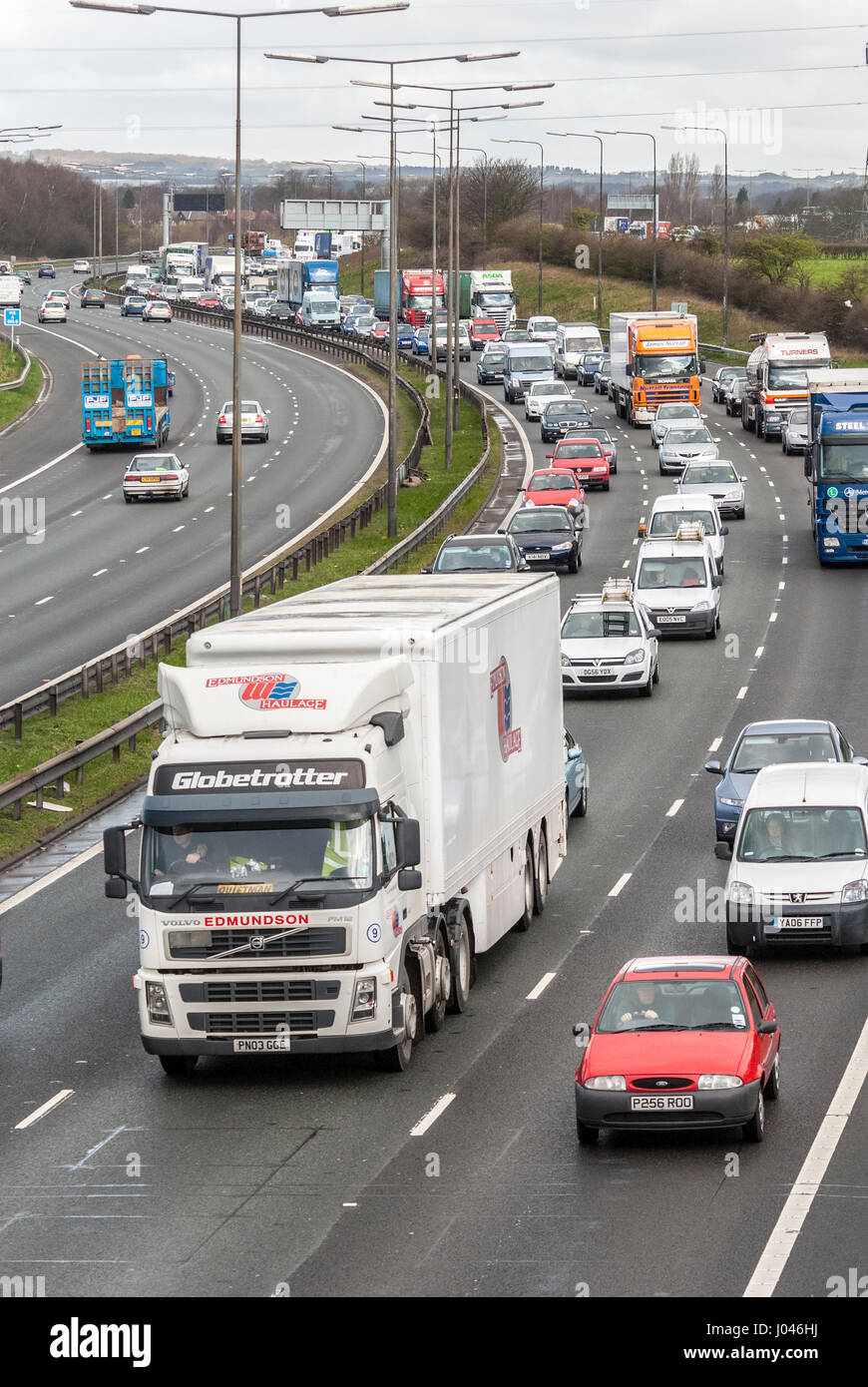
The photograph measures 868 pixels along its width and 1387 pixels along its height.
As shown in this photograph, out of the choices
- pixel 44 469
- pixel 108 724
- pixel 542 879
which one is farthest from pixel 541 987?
pixel 44 469

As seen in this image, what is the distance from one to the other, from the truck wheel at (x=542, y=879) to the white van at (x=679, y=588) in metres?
19.4

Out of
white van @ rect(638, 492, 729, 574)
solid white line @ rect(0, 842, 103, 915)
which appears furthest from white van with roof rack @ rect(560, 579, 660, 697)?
solid white line @ rect(0, 842, 103, 915)

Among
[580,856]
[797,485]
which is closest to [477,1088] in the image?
[580,856]

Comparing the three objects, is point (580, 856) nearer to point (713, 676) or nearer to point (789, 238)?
point (713, 676)

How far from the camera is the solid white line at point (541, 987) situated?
67.2 feet

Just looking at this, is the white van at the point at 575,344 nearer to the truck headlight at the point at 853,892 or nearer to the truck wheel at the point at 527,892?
the truck wheel at the point at 527,892

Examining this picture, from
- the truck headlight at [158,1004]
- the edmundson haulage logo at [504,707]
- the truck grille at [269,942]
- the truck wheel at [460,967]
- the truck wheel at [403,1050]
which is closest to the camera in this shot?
the truck grille at [269,942]

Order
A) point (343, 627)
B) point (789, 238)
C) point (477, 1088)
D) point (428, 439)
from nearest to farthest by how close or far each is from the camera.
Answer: point (477, 1088)
point (343, 627)
point (428, 439)
point (789, 238)

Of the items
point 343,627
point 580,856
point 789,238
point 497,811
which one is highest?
point 789,238

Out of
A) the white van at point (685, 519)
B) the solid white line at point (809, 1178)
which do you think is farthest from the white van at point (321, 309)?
the solid white line at point (809, 1178)

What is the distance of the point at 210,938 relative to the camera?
1694 centimetres

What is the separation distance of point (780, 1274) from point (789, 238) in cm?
12774

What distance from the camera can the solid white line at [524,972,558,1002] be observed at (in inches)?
806

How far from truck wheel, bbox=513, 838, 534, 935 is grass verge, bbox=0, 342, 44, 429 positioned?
5940 cm
